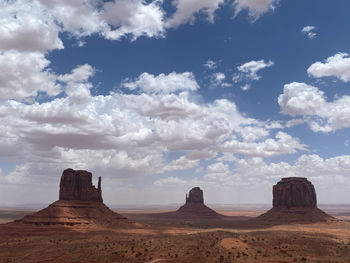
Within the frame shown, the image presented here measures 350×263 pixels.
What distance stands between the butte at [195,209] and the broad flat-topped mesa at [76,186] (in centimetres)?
7175

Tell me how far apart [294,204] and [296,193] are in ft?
13.4

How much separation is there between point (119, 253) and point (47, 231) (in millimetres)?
40855

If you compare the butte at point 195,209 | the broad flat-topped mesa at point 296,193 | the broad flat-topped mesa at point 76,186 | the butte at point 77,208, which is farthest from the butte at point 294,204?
the broad flat-topped mesa at point 76,186

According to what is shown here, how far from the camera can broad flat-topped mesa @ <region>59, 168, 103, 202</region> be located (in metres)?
95.4

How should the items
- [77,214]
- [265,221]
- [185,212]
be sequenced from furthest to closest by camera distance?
[185,212] → [265,221] → [77,214]

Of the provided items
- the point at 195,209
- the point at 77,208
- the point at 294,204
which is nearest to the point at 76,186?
the point at 77,208

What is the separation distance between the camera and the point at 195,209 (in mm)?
169875

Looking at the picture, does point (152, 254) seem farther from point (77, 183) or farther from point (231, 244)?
point (77, 183)

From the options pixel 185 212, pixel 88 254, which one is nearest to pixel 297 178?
pixel 185 212

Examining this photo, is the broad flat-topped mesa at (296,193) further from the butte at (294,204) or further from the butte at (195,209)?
the butte at (195,209)

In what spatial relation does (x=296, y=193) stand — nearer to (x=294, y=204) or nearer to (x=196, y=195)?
(x=294, y=204)

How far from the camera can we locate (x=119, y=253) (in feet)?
140

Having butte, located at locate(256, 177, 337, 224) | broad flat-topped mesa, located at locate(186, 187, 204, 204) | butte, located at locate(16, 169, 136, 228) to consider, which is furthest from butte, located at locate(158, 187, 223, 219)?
butte, located at locate(16, 169, 136, 228)

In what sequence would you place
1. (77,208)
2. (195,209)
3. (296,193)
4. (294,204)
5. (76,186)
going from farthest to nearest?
1. (195,209)
2. (294,204)
3. (296,193)
4. (76,186)
5. (77,208)
